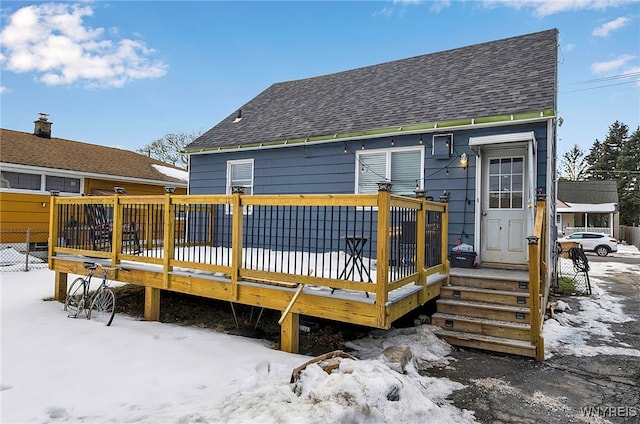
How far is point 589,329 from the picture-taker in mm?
5383

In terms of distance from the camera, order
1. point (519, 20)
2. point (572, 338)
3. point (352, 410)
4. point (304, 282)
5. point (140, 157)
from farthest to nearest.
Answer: point (140, 157), point (519, 20), point (572, 338), point (304, 282), point (352, 410)

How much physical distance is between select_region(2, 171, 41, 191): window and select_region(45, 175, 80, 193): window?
0.27 metres

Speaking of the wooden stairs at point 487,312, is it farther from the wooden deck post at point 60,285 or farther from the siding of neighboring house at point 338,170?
the wooden deck post at point 60,285

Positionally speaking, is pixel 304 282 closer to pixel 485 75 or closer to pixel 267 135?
pixel 267 135

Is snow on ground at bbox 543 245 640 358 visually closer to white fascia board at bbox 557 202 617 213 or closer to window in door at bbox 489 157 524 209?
window in door at bbox 489 157 524 209

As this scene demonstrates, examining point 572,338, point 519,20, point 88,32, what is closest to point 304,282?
point 572,338

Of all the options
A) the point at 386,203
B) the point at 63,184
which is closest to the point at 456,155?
the point at 386,203

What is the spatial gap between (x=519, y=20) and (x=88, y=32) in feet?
48.8

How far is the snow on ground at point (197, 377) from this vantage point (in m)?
2.62

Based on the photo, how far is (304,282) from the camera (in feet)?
13.2

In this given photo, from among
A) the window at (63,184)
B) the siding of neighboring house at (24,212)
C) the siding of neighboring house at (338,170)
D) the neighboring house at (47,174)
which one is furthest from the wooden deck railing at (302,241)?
the window at (63,184)

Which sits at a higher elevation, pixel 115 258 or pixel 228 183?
pixel 228 183

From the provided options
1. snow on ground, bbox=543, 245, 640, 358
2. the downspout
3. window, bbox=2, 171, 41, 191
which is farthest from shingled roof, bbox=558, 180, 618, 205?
window, bbox=2, 171, 41, 191

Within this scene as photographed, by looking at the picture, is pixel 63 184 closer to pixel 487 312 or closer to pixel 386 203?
pixel 386 203
